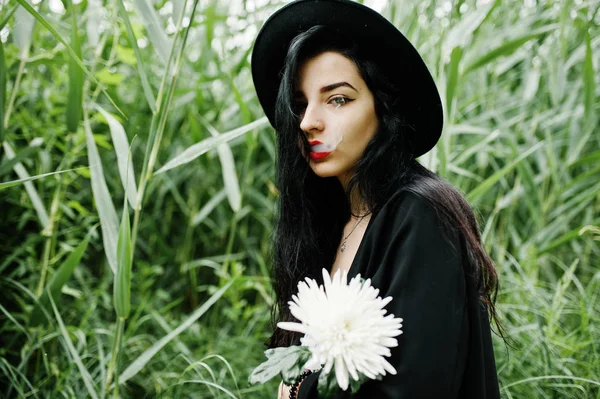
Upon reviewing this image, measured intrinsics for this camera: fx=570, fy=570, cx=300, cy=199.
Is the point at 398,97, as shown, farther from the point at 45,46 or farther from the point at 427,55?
the point at 45,46

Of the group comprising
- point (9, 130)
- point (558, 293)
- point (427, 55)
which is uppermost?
point (427, 55)

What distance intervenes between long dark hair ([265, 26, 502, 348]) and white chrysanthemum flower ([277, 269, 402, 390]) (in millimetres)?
232

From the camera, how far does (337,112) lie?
110 centimetres

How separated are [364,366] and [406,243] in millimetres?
234

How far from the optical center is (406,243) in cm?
94

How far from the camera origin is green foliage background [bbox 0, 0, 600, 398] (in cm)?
140

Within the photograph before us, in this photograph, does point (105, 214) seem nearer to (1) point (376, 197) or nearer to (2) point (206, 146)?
(2) point (206, 146)

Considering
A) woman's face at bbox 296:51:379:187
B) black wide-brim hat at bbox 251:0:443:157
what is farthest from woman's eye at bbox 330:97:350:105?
black wide-brim hat at bbox 251:0:443:157

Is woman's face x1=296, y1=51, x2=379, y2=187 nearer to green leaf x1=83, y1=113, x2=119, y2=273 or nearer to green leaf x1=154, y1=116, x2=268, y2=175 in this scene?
green leaf x1=154, y1=116, x2=268, y2=175

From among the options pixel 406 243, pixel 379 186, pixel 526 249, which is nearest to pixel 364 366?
pixel 406 243

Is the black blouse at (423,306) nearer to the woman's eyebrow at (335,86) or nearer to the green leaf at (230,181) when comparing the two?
the woman's eyebrow at (335,86)

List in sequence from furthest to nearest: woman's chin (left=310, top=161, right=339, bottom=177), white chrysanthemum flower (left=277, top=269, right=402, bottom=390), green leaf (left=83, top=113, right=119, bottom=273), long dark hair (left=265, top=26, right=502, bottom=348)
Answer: green leaf (left=83, top=113, right=119, bottom=273) < woman's chin (left=310, top=161, right=339, bottom=177) < long dark hair (left=265, top=26, right=502, bottom=348) < white chrysanthemum flower (left=277, top=269, right=402, bottom=390)

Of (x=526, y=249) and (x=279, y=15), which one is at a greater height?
(x=279, y=15)

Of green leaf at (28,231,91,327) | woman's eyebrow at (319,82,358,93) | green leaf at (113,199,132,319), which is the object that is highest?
woman's eyebrow at (319,82,358,93)
